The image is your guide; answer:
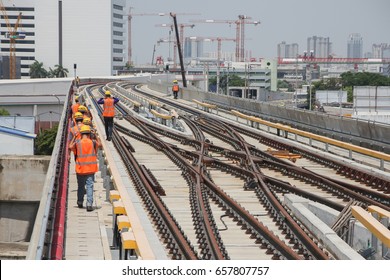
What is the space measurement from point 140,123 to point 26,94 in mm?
62601

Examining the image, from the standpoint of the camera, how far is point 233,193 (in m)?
18.9

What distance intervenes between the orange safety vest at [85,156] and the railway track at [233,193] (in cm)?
138

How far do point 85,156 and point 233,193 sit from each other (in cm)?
485

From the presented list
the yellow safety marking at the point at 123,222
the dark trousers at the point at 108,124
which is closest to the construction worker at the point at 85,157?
the yellow safety marking at the point at 123,222

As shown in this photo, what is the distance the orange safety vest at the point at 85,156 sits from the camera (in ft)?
48.3

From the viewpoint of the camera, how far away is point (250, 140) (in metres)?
31.9

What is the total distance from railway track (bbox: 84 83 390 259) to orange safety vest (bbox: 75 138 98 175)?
4.53 ft

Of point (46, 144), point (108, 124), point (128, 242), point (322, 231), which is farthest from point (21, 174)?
point (46, 144)

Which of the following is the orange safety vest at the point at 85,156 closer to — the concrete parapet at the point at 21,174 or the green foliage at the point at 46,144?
the concrete parapet at the point at 21,174

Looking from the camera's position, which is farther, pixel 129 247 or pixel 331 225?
pixel 331 225

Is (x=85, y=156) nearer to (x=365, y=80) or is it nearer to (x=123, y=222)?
(x=123, y=222)
